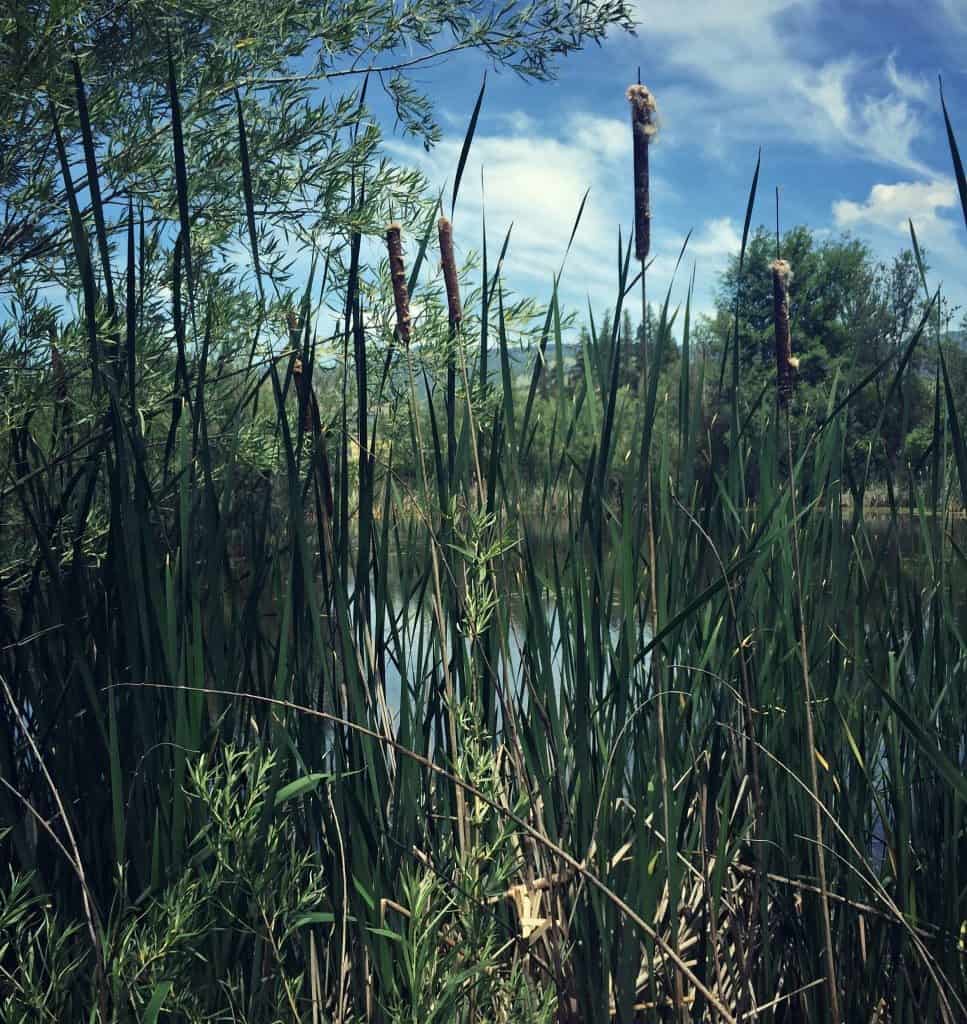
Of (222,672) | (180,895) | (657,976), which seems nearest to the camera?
(180,895)

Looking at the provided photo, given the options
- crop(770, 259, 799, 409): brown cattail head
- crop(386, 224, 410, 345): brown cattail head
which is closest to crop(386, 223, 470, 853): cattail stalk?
crop(386, 224, 410, 345): brown cattail head

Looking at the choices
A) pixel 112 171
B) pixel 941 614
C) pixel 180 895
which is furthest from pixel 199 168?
pixel 941 614

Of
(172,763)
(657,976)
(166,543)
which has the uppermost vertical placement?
(166,543)

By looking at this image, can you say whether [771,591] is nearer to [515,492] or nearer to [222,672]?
[515,492]

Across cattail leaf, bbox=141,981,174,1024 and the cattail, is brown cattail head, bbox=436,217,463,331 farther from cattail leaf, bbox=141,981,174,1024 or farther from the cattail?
cattail leaf, bbox=141,981,174,1024

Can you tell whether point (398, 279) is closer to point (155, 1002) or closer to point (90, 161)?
point (90, 161)

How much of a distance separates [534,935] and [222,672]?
65 centimetres

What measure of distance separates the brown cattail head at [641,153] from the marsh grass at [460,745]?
0.19 feet

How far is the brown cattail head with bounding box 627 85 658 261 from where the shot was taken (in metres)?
1.18

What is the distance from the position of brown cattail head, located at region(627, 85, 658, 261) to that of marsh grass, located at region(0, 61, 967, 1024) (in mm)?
59

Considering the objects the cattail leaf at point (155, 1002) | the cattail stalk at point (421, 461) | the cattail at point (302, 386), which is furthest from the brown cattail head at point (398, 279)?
the cattail leaf at point (155, 1002)

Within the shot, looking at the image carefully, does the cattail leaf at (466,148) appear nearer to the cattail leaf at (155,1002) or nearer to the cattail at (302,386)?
the cattail at (302,386)

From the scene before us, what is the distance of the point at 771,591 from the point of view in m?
1.56

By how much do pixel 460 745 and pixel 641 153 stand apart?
901 mm
